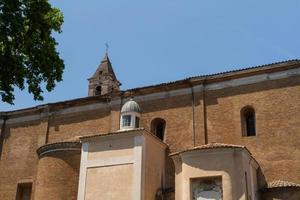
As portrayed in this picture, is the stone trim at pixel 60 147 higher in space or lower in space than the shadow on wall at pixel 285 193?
higher

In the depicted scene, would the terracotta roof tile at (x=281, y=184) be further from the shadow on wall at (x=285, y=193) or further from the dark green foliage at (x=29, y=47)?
the dark green foliage at (x=29, y=47)

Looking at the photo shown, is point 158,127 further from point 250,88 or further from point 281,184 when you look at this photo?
point 281,184

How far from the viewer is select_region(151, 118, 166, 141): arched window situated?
2254 cm

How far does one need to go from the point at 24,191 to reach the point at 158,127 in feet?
27.0

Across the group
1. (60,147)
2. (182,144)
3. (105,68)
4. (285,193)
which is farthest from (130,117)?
(105,68)

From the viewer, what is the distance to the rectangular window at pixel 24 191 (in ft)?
82.4

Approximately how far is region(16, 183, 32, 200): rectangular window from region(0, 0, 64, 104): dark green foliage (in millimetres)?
14679

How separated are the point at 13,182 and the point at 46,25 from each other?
634 inches

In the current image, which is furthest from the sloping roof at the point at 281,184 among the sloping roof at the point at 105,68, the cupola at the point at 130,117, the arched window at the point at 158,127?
the sloping roof at the point at 105,68

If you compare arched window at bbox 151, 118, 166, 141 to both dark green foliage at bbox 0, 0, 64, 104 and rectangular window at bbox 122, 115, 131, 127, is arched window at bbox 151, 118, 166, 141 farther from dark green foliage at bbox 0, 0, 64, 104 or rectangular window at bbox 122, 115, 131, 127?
dark green foliage at bbox 0, 0, 64, 104

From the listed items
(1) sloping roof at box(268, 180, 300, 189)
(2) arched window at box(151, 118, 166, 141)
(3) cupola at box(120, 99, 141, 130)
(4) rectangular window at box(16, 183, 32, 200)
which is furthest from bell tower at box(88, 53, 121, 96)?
(1) sloping roof at box(268, 180, 300, 189)

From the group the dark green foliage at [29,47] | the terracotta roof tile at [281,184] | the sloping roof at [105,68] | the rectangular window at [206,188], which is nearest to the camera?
the dark green foliage at [29,47]

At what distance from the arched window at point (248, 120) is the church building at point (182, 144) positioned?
0.15ft

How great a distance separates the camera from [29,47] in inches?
441
